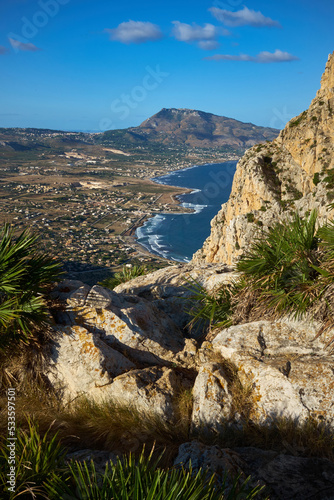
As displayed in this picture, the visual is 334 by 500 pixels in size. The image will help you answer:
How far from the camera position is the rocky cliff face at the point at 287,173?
27.1m

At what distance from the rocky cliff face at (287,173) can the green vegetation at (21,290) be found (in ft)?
70.2

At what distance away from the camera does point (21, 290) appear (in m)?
5.18

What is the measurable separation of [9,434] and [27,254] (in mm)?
3019

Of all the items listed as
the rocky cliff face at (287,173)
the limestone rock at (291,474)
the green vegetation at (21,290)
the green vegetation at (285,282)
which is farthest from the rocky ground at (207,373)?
the rocky cliff face at (287,173)

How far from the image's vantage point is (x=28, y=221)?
270 feet

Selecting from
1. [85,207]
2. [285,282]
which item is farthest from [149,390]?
[85,207]

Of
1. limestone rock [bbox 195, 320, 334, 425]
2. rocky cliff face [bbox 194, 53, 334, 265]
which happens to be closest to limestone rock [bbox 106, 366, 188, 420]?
limestone rock [bbox 195, 320, 334, 425]

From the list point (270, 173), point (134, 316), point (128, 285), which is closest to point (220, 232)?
point (270, 173)

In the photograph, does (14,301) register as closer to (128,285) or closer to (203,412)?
(203,412)

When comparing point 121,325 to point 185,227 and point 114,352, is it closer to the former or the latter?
point 114,352

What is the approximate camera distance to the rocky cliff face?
88.9ft

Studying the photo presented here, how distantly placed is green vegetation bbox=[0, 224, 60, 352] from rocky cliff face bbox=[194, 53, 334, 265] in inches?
842

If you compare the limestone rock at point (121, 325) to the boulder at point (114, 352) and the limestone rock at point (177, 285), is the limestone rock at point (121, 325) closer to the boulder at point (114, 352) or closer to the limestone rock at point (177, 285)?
the boulder at point (114, 352)

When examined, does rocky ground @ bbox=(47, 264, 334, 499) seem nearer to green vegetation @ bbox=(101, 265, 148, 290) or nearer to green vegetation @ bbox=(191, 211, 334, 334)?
green vegetation @ bbox=(191, 211, 334, 334)
